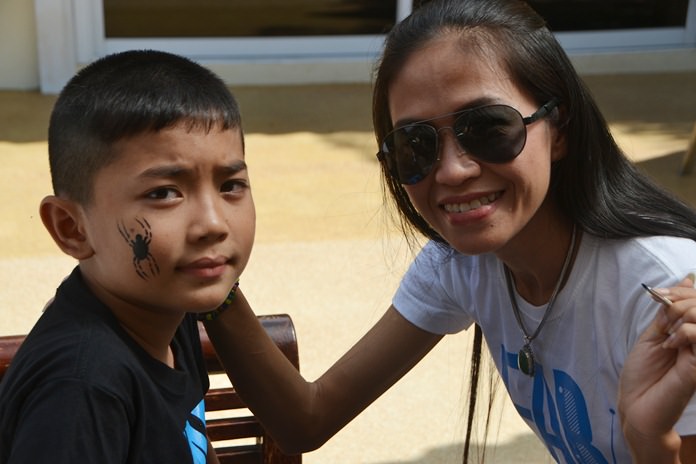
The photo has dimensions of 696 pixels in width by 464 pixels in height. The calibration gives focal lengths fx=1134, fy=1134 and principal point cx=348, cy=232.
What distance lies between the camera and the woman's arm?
2.12 meters

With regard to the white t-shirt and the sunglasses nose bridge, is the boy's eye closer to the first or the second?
the sunglasses nose bridge

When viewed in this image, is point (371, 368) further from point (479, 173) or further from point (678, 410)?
point (678, 410)

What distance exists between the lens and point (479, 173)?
6.38ft

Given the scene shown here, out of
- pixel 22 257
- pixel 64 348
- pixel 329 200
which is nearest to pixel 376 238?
pixel 329 200

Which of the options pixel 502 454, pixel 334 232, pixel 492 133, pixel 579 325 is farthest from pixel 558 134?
pixel 334 232

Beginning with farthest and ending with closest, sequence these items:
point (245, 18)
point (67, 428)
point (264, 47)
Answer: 1. point (245, 18)
2. point (264, 47)
3. point (67, 428)

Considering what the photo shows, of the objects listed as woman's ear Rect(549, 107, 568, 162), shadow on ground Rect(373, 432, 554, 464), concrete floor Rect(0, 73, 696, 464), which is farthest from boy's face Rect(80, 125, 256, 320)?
shadow on ground Rect(373, 432, 554, 464)

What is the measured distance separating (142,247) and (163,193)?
0.09m

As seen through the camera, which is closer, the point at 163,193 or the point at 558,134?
the point at 163,193

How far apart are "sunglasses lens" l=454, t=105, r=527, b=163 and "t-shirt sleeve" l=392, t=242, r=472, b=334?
46cm

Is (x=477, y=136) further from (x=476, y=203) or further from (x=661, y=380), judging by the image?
(x=661, y=380)

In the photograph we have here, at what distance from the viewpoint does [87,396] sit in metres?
1.53

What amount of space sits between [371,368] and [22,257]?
261 centimetres

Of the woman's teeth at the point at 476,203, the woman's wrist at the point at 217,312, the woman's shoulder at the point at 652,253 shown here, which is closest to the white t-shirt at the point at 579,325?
the woman's shoulder at the point at 652,253
